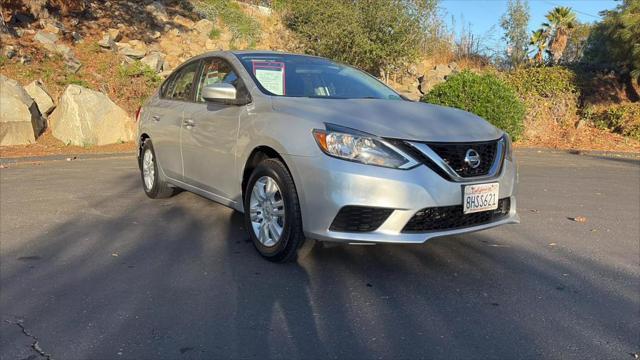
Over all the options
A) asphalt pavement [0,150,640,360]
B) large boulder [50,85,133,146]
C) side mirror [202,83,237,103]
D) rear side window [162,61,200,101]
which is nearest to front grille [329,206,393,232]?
asphalt pavement [0,150,640,360]

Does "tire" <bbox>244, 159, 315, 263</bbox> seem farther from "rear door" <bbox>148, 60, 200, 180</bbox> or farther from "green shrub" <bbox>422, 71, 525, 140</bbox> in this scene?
"green shrub" <bbox>422, 71, 525, 140</bbox>

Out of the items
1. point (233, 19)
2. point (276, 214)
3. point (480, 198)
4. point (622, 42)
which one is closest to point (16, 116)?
point (276, 214)

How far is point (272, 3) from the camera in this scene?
21.6 meters

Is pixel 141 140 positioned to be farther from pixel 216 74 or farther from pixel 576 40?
pixel 576 40

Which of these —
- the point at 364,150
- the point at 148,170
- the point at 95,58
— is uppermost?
the point at 95,58

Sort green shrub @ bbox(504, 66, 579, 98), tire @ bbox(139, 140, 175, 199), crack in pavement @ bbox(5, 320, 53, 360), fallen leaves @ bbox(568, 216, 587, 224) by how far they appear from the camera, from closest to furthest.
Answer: crack in pavement @ bbox(5, 320, 53, 360) < fallen leaves @ bbox(568, 216, 587, 224) < tire @ bbox(139, 140, 175, 199) < green shrub @ bbox(504, 66, 579, 98)

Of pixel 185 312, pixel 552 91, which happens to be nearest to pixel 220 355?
pixel 185 312

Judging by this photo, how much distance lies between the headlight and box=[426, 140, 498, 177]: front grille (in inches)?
9.9

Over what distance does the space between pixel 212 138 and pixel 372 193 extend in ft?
6.09

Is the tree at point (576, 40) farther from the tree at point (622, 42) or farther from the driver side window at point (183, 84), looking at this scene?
the driver side window at point (183, 84)

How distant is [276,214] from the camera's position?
13.4 feet

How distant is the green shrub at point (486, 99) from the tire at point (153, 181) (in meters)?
8.05

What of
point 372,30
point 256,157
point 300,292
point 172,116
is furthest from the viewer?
point 372,30

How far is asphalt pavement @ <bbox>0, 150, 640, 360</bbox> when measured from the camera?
2.93 meters
